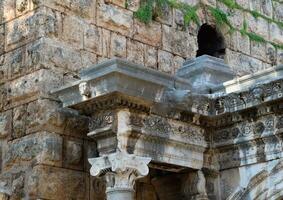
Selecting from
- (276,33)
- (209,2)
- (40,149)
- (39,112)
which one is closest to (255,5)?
(276,33)

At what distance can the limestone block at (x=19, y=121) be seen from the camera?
9047mm

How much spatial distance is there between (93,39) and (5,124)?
147 centimetres

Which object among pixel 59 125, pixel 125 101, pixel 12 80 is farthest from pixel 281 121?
pixel 12 80

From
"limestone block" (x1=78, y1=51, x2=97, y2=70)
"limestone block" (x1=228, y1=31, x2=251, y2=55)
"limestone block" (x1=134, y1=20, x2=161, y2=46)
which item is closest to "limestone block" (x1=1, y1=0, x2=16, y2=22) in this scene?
"limestone block" (x1=78, y1=51, x2=97, y2=70)

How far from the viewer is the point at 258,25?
12.0m

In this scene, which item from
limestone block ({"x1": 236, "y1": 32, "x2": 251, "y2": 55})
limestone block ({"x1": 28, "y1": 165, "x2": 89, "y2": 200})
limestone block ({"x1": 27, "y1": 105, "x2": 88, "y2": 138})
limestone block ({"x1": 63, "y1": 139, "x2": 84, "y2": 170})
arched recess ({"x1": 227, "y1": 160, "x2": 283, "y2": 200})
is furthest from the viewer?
limestone block ({"x1": 236, "y1": 32, "x2": 251, "y2": 55})

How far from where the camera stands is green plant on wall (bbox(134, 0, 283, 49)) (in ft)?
33.9

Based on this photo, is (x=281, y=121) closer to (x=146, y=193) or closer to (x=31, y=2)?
(x=146, y=193)

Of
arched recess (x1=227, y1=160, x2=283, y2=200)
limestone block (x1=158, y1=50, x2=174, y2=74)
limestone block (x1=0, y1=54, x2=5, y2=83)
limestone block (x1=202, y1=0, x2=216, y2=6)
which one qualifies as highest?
limestone block (x1=202, y1=0, x2=216, y2=6)

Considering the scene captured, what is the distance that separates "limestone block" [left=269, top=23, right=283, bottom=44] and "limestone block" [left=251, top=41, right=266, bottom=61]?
0.31 m

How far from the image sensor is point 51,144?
28.7 feet

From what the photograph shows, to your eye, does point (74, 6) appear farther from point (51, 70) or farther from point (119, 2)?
point (51, 70)

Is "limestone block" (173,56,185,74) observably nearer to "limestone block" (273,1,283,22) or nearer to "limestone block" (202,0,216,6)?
"limestone block" (202,0,216,6)

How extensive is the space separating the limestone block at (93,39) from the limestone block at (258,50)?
2.99 m
